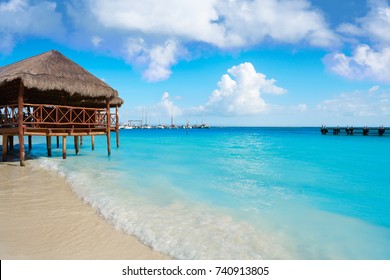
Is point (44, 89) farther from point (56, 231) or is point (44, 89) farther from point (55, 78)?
point (56, 231)

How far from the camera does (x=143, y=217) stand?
211 inches

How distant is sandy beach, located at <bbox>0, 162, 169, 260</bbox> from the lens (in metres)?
3.77

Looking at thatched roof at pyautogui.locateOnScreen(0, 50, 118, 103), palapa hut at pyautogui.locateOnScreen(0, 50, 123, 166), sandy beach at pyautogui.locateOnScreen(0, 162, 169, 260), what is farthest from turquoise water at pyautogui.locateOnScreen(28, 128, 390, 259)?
thatched roof at pyautogui.locateOnScreen(0, 50, 118, 103)

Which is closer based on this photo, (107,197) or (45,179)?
(107,197)

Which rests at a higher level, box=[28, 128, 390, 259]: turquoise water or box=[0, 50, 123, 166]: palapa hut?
box=[0, 50, 123, 166]: palapa hut

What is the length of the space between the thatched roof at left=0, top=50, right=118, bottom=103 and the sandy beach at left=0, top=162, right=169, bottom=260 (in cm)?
530

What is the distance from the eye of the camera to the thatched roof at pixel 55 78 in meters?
10.6

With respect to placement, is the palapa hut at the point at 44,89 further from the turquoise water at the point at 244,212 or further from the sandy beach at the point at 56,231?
the sandy beach at the point at 56,231

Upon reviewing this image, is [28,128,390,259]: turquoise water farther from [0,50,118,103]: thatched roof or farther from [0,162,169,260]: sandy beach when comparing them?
[0,50,118,103]: thatched roof

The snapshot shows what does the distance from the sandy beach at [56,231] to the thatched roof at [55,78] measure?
5299 millimetres

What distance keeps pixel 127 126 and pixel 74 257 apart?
4304 inches
